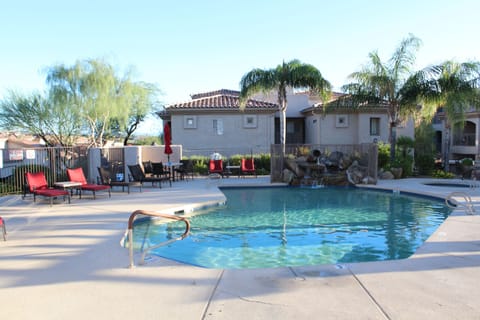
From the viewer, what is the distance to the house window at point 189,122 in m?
22.5

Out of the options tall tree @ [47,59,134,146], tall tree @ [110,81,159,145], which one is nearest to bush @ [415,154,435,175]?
tall tree @ [110,81,159,145]

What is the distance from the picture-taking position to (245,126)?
22.9 metres

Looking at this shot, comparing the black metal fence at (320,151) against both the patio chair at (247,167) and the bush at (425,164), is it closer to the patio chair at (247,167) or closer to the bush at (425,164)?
the patio chair at (247,167)

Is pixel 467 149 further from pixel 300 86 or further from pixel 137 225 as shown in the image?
pixel 137 225

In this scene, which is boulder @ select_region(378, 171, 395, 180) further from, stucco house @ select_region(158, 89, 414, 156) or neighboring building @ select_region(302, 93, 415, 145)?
neighboring building @ select_region(302, 93, 415, 145)

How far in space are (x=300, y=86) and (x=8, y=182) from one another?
13422 mm

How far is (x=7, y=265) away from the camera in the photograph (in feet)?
→ 16.3

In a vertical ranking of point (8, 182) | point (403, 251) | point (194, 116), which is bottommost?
point (403, 251)

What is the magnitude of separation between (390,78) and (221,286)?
15647 millimetres

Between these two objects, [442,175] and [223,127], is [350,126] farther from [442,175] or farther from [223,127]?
[223,127]

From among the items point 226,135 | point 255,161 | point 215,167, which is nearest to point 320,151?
point 255,161

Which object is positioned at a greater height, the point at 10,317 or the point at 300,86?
the point at 300,86

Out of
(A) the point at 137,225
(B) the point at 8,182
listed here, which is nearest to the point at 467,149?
→ (A) the point at 137,225

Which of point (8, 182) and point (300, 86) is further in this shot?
point (300, 86)
